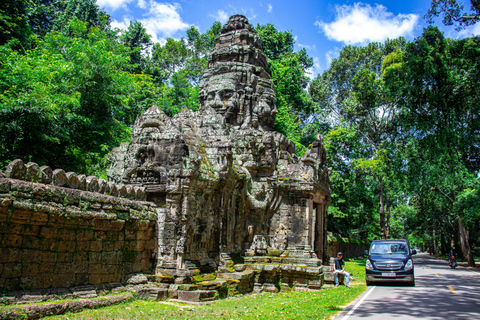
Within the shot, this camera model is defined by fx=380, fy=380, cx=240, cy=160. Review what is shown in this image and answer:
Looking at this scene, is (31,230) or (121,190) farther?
(121,190)

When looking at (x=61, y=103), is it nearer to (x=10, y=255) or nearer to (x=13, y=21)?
(x=13, y=21)

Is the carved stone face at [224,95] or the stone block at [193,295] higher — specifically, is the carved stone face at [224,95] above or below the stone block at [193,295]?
above

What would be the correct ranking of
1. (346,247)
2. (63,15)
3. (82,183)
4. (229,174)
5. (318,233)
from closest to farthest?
(82,183) < (229,174) < (318,233) < (63,15) < (346,247)

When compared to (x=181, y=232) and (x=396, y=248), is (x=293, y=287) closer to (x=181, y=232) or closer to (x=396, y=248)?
(x=396, y=248)

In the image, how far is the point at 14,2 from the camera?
55.3ft

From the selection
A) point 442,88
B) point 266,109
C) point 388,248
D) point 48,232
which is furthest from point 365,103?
point 48,232

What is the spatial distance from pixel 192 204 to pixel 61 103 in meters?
8.73

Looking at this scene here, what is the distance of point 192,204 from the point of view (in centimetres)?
1077

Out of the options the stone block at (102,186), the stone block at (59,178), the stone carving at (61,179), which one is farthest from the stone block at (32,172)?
the stone block at (102,186)

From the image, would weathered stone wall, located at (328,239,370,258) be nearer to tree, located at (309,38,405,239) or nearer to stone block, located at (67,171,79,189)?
tree, located at (309,38,405,239)

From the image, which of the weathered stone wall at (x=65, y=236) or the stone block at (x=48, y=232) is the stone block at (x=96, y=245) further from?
the stone block at (x=48, y=232)

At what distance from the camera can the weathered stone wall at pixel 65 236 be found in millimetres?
6348

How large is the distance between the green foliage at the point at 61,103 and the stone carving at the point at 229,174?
13.7 ft

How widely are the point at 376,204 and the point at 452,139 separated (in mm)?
20540
